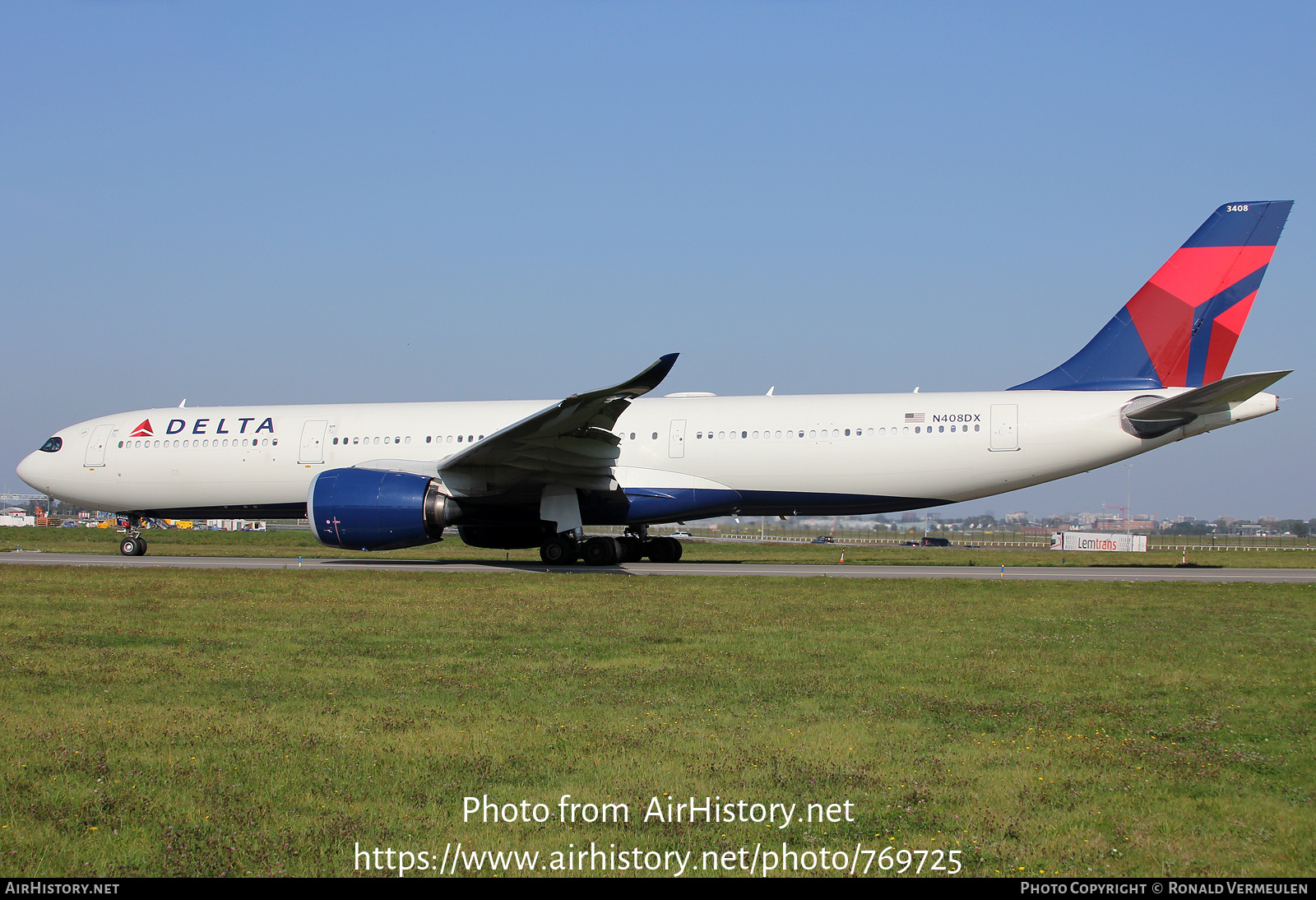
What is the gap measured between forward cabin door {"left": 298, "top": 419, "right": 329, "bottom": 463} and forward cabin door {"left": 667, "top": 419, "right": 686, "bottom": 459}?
7.61 m

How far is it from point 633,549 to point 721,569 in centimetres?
303

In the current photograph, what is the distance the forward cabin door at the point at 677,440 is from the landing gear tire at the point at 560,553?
8.93 feet

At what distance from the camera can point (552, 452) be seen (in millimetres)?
18219

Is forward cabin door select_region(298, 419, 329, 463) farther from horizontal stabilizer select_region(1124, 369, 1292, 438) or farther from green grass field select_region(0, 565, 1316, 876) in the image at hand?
horizontal stabilizer select_region(1124, 369, 1292, 438)

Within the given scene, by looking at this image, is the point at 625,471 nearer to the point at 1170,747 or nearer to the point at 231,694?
the point at 231,694

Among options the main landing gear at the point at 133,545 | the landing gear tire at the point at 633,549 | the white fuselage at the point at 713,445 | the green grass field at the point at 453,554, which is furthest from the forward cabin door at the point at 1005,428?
the main landing gear at the point at 133,545

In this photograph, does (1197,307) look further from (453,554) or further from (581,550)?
(453,554)

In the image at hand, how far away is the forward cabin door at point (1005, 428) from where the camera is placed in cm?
1838

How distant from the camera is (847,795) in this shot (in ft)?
14.9

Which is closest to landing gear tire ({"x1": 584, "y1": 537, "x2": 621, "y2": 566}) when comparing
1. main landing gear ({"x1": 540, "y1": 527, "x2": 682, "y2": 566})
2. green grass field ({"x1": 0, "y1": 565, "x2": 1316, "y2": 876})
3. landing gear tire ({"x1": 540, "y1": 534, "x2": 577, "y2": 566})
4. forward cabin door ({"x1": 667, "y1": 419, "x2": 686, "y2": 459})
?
main landing gear ({"x1": 540, "y1": 527, "x2": 682, "y2": 566})

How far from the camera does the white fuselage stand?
18.4m
